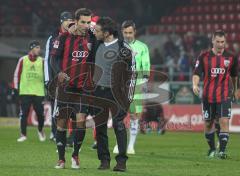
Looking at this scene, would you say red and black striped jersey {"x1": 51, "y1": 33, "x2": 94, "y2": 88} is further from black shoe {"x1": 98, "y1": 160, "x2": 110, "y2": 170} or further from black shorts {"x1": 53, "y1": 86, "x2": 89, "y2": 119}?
black shoe {"x1": 98, "y1": 160, "x2": 110, "y2": 170}

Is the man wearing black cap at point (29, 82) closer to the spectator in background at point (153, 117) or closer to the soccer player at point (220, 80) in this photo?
the spectator in background at point (153, 117)

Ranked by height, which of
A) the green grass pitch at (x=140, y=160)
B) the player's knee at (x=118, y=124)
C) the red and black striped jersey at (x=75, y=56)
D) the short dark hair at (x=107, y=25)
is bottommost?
the green grass pitch at (x=140, y=160)

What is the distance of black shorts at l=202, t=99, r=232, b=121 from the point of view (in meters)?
14.1

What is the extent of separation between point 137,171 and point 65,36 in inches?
87.2

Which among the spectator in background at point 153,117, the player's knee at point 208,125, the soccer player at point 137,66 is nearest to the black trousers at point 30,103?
the soccer player at point 137,66

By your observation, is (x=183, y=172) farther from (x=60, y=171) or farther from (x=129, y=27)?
(x=129, y=27)

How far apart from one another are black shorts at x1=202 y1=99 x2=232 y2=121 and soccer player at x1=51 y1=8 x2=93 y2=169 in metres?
3.67

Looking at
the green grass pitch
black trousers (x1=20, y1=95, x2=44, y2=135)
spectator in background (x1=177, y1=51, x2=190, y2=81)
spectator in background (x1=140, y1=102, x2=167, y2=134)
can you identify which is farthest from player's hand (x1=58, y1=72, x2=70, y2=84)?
spectator in background (x1=177, y1=51, x2=190, y2=81)

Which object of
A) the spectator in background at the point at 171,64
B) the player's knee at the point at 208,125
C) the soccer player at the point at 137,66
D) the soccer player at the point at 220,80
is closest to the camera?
the soccer player at the point at 220,80

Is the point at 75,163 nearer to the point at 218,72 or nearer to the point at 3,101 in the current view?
the point at 218,72

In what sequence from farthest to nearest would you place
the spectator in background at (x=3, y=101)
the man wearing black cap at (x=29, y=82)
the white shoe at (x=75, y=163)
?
the spectator in background at (x=3, y=101) < the man wearing black cap at (x=29, y=82) < the white shoe at (x=75, y=163)

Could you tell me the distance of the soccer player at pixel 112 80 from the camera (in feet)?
36.3

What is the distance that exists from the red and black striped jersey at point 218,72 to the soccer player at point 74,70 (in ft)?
11.3

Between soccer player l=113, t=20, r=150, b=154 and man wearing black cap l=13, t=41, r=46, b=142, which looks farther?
man wearing black cap l=13, t=41, r=46, b=142
